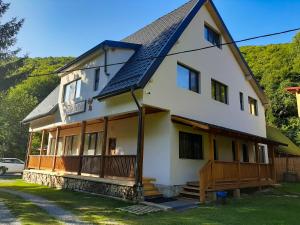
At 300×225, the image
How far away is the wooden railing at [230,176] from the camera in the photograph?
11.7 m

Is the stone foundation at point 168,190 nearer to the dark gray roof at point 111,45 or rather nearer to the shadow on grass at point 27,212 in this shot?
the shadow on grass at point 27,212

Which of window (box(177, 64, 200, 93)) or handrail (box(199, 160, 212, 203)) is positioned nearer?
handrail (box(199, 160, 212, 203))

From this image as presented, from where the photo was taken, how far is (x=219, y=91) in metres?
17.2

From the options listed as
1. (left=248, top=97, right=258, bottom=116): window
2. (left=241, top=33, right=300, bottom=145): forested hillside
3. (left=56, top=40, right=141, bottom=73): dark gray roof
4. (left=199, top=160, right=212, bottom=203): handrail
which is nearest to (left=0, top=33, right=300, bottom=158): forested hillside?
(left=241, top=33, right=300, bottom=145): forested hillside

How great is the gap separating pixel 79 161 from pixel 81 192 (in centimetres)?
189

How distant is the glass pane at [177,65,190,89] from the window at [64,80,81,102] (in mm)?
6505

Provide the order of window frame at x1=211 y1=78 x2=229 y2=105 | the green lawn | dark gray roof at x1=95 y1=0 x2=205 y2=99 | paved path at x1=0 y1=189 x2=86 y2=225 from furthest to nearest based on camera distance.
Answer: window frame at x1=211 y1=78 x2=229 y2=105, dark gray roof at x1=95 y1=0 x2=205 y2=99, the green lawn, paved path at x1=0 y1=189 x2=86 y2=225

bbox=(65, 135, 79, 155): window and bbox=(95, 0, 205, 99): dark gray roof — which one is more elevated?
bbox=(95, 0, 205, 99): dark gray roof

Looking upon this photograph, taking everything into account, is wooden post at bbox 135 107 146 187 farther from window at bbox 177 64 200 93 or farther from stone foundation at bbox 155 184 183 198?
window at bbox 177 64 200 93

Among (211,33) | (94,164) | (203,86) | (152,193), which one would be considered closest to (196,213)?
(152,193)

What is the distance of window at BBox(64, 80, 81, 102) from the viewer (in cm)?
1688

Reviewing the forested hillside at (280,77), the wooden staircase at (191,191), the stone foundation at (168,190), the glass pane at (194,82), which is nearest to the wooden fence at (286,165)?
the forested hillside at (280,77)

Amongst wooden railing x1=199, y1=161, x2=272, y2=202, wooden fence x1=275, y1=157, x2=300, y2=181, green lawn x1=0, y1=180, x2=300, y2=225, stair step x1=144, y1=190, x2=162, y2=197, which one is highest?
wooden fence x1=275, y1=157, x2=300, y2=181

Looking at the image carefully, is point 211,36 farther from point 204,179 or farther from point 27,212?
point 27,212
